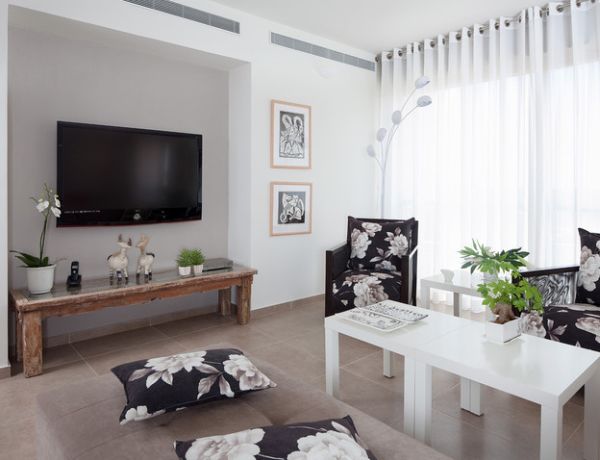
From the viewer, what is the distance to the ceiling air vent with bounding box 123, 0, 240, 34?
326cm

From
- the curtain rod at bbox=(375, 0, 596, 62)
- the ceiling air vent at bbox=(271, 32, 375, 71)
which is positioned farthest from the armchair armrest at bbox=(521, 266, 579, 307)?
the ceiling air vent at bbox=(271, 32, 375, 71)

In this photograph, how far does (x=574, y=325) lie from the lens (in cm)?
236

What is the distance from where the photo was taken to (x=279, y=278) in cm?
424

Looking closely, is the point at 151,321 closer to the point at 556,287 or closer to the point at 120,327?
the point at 120,327

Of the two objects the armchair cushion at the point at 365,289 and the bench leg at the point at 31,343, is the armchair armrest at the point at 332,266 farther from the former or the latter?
the bench leg at the point at 31,343

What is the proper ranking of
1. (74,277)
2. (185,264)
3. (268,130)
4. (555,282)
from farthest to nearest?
(268,130) < (185,264) < (74,277) < (555,282)

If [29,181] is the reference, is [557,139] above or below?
above

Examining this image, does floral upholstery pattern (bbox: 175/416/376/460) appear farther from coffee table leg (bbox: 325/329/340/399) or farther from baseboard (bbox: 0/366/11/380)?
baseboard (bbox: 0/366/11/380)

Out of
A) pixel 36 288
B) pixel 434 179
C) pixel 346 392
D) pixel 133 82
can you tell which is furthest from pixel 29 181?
pixel 434 179

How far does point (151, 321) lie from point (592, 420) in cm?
318

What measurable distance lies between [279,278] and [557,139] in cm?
269

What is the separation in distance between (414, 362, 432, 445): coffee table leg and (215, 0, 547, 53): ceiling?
9.84 feet

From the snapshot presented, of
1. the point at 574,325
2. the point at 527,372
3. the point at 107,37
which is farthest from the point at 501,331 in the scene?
the point at 107,37

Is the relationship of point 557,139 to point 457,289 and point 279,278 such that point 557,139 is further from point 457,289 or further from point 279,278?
point 279,278
